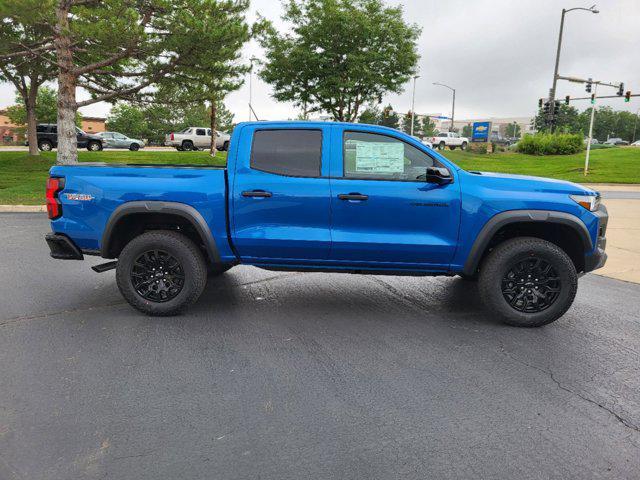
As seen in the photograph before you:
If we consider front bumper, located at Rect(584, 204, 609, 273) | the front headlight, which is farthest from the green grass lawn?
front bumper, located at Rect(584, 204, 609, 273)

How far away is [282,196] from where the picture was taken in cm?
473

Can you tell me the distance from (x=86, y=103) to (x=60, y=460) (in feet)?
53.0

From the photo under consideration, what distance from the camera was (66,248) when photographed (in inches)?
196

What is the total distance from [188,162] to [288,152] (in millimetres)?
20564

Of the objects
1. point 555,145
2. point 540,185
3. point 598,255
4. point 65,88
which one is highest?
point 65,88

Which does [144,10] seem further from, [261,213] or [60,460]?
[60,460]

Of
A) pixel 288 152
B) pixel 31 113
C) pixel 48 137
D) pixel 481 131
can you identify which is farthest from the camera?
pixel 481 131

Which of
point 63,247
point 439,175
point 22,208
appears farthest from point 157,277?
point 22,208

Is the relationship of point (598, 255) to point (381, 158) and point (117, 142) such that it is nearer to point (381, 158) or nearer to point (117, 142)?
point (381, 158)

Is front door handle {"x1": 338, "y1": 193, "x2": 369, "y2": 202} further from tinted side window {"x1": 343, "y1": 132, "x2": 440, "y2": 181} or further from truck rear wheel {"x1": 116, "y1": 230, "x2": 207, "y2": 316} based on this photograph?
truck rear wheel {"x1": 116, "y1": 230, "x2": 207, "y2": 316}

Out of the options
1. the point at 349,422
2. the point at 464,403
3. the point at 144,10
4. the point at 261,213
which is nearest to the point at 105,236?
the point at 261,213

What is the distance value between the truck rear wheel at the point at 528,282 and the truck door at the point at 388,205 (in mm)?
459

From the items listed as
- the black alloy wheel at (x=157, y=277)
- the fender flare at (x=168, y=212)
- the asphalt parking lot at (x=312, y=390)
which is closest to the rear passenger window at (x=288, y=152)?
the fender flare at (x=168, y=212)

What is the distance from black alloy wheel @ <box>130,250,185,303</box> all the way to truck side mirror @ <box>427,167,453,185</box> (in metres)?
2.54
